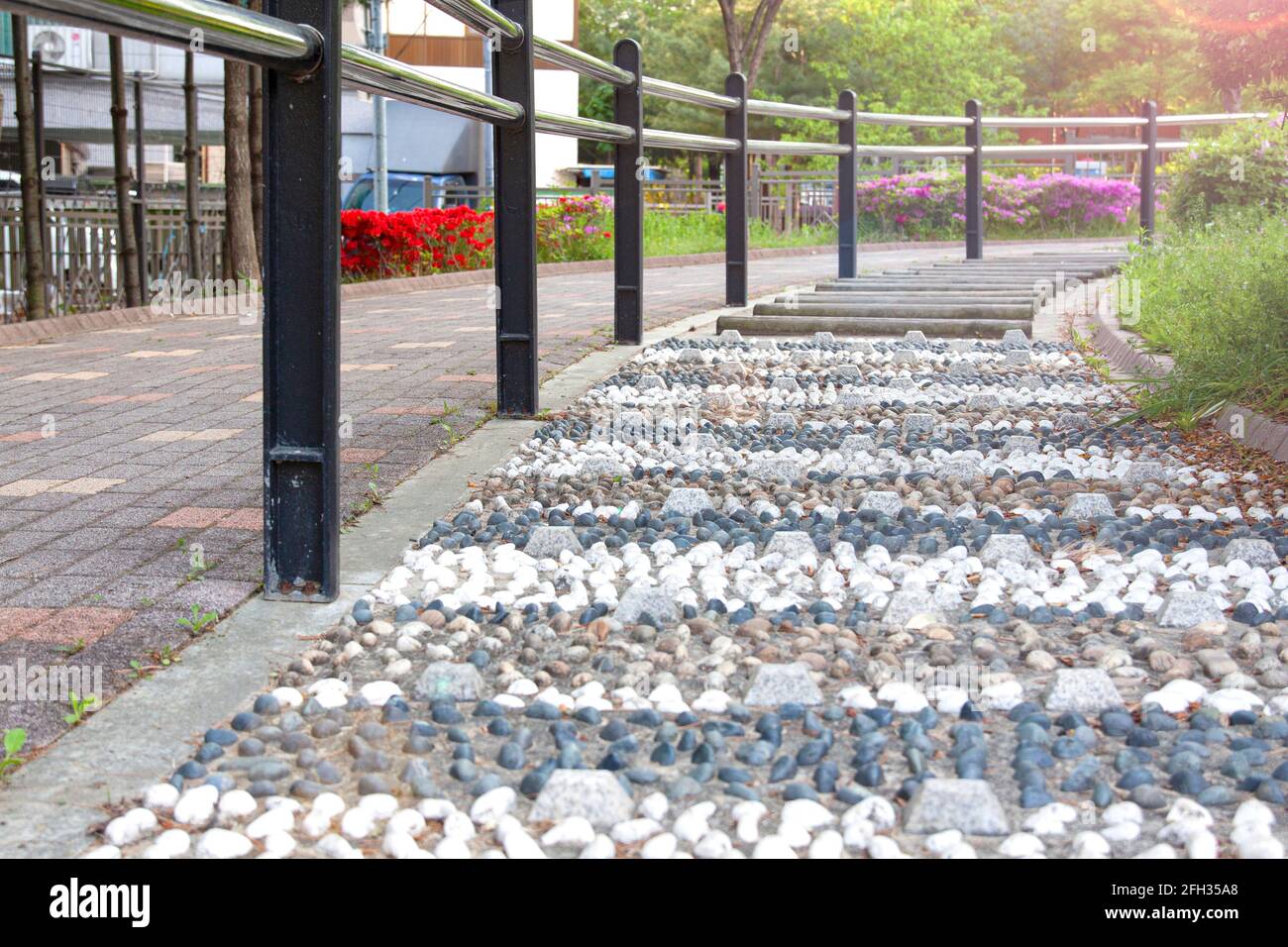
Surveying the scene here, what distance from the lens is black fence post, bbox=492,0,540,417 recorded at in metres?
5.53

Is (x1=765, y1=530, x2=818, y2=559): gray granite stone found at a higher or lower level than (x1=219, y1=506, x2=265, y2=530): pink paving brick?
lower

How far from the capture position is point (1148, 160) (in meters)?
15.0

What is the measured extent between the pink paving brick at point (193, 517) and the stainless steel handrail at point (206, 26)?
1.31 metres

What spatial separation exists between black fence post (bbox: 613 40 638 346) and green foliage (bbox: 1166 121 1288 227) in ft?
21.5

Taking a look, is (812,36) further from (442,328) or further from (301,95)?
(301,95)

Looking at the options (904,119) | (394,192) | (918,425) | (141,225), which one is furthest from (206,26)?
(394,192)

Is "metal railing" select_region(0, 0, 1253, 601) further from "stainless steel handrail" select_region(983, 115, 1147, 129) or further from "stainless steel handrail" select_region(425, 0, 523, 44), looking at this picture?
"stainless steel handrail" select_region(983, 115, 1147, 129)

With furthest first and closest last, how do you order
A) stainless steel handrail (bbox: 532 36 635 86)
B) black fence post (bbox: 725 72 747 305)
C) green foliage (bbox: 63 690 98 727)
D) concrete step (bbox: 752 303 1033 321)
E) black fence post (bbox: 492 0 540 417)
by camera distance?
black fence post (bbox: 725 72 747 305) → concrete step (bbox: 752 303 1033 321) → stainless steel handrail (bbox: 532 36 635 86) → black fence post (bbox: 492 0 540 417) → green foliage (bbox: 63 690 98 727)

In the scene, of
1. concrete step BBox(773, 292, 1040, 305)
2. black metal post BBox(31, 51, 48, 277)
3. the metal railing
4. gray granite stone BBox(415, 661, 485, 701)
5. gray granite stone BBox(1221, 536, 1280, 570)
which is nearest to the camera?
gray granite stone BBox(415, 661, 485, 701)

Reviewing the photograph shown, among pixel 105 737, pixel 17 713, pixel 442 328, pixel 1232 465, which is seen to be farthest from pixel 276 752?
pixel 442 328

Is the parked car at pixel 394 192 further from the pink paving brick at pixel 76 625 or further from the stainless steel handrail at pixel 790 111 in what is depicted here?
the pink paving brick at pixel 76 625

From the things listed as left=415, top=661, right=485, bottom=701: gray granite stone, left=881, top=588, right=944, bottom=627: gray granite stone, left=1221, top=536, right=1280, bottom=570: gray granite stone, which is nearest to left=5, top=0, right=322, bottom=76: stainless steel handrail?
left=415, top=661, right=485, bottom=701: gray granite stone

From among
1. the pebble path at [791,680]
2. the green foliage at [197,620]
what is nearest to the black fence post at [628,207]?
the pebble path at [791,680]

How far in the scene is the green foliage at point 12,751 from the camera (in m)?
2.35
